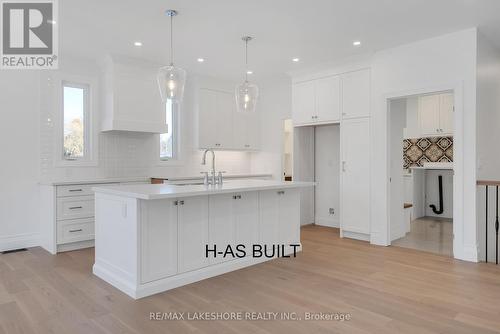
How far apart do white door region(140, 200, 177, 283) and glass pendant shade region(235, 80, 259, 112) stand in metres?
1.44

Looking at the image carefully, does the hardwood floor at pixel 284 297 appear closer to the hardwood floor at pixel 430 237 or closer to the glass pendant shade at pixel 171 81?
the hardwood floor at pixel 430 237

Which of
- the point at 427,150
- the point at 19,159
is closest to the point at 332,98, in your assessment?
the point at 427,150

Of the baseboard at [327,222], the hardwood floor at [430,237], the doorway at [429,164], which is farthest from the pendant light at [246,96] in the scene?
the doorway at [429,164]

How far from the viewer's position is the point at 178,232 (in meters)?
3.19

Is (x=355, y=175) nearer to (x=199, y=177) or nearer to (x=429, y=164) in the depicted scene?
(x=199, y=177)

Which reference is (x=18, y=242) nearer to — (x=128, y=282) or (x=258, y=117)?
(x=128, y=282)

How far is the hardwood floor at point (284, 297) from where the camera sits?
Answer: 245 centimetres

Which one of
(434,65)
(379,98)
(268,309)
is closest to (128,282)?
(268,309)

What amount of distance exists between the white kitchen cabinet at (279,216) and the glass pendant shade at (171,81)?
142 cm

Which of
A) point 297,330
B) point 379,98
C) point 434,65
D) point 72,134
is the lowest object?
point 297,330

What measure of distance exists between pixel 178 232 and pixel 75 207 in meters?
2.05

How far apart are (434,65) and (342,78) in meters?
1.29

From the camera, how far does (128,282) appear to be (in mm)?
3020

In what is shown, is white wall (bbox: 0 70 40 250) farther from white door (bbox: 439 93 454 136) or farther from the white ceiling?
white door (bbox: 439 93 454 136)
